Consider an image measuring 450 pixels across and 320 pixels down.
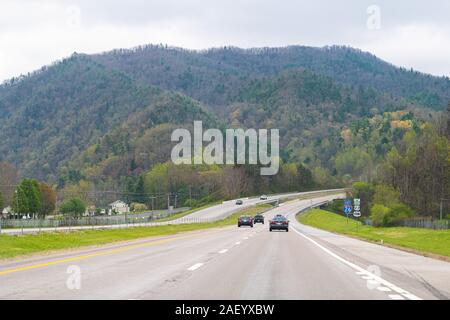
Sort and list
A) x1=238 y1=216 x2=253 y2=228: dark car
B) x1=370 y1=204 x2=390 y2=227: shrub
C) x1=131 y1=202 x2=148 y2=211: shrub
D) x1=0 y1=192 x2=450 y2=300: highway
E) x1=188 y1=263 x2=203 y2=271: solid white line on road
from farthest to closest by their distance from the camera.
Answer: x1=131 y1=202 x2=148 y2=211: shrub < x1=370 y1=204 x2=390 y2=227: shrub < x1=238 y1=216 x2=253 y2=228: dark car < x1=188 y1=263 x2=203 y2=271: solid white line on road < x1=0 y1=192 x2=450 y2=300: highway

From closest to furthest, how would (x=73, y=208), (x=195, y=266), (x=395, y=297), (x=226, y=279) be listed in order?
(x=395, y=297) < (x=226, y=279) < (x=195, y=266) < (x=73, y=208)

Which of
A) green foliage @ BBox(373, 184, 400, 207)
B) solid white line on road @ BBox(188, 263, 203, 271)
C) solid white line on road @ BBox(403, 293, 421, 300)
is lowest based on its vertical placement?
green foliage @ BBox(373, 184, 400, 207)

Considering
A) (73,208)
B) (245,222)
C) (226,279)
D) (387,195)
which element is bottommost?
(73,208)

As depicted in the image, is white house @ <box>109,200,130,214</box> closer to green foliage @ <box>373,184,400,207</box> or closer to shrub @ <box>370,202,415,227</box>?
green foliage @ <box>373,184,400,207</box>

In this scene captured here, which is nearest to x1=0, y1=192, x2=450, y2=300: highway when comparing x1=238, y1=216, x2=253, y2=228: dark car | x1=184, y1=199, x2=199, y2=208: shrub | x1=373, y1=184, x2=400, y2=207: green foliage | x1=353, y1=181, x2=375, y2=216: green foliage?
x1=238, y1=216, x2=253, y2=228: dark car

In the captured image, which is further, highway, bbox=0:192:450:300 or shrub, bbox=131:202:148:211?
shrub, bbox=131:202:148:211

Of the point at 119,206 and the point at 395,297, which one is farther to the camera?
the point at 119,206

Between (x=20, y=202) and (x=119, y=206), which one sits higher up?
(x=20, y=202)

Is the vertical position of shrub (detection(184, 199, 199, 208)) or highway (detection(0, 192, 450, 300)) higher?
highway (detection(0, 192, 450, 300))

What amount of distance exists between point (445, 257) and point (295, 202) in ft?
449

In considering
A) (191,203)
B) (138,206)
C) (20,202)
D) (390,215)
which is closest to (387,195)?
(390,215)

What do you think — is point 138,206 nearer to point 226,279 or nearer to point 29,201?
point 29,201
